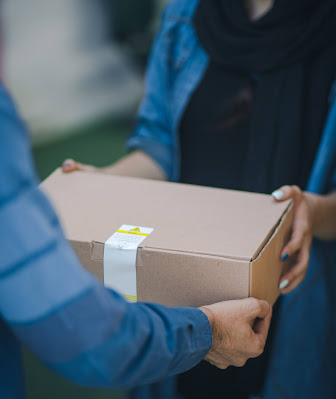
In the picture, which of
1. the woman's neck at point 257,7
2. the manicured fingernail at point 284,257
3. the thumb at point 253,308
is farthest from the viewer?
the woman's neck at point 257,7

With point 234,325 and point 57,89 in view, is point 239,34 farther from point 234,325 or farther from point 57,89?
point 57,89

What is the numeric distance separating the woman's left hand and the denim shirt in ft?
0.53

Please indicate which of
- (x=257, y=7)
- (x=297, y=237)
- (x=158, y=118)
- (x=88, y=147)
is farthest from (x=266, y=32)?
(x=88, y=147)

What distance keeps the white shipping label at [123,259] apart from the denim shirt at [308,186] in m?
0.43

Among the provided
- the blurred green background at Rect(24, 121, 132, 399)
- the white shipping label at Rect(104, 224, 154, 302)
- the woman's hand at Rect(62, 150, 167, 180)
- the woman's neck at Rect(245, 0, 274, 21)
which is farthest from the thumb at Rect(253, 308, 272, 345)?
the blurred green background at Rect(24, 121, 132, 399)

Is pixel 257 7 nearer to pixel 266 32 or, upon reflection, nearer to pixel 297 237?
pixel 266 32

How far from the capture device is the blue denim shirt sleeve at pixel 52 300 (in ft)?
1.55

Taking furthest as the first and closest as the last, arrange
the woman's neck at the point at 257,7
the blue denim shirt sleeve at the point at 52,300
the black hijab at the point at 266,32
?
1. the woman's neck at the point at 257,7
2. the black hijab at the point at 266,32
3. the blue denim shirt sleeve at the point at 52,300

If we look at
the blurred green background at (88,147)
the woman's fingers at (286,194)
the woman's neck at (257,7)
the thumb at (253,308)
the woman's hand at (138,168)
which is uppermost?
the woman's neck at (257,7)

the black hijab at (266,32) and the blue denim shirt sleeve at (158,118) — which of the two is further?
the blue denim shirt sleeve at (158,118)

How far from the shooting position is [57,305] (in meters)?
0.49

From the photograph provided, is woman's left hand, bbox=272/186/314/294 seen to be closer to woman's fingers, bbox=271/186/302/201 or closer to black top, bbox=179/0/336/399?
woman's fingers, bbox=271/186/302/201

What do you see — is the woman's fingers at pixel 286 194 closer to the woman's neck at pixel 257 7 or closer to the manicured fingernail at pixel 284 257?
the manicured fingernail at pixel 284 257

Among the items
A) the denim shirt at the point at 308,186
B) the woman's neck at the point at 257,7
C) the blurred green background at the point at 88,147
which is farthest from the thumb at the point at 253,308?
the blurred green background at the point at 88,147
